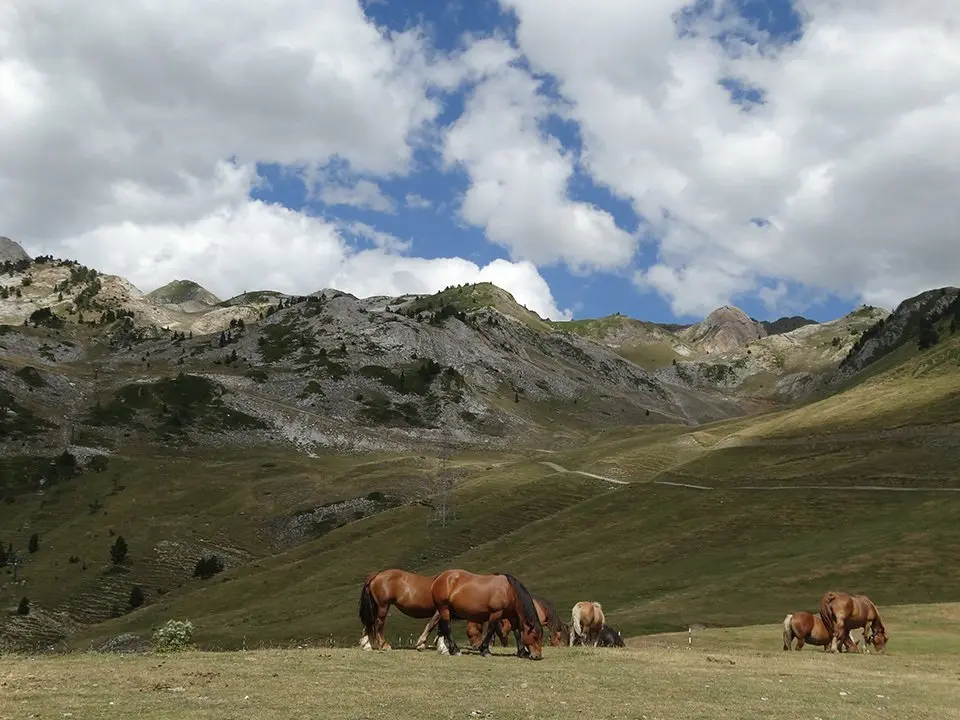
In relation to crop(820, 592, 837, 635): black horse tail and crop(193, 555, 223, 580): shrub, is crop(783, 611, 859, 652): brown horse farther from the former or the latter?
crop(193, 555, 223, 580): shrub

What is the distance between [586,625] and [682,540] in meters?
52.1

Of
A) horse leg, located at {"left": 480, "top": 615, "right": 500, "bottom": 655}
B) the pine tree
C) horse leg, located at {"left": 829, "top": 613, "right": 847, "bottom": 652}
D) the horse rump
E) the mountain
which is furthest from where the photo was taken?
the pine tree

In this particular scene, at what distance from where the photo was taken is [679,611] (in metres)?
57.3

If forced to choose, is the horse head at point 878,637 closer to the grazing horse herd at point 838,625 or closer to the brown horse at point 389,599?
the grazing horse herd at point 838,625

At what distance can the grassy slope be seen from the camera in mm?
63125

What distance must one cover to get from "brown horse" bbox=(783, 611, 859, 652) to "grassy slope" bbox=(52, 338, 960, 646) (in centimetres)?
1482

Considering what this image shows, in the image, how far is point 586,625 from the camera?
125ft

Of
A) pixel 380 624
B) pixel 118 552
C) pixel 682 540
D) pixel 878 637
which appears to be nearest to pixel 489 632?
pixel 380 624

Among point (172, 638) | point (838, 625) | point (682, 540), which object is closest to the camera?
point (172, 638)

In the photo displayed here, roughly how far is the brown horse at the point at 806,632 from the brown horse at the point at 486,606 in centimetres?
1733

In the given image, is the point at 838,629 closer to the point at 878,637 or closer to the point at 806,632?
the point at 806,632

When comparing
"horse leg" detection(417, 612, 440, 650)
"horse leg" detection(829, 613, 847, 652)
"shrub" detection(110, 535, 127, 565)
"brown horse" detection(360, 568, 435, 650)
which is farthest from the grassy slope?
"brown horse" detection(360, 568, 435, 650)

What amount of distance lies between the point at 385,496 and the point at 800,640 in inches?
4426

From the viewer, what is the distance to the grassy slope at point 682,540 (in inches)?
2485
